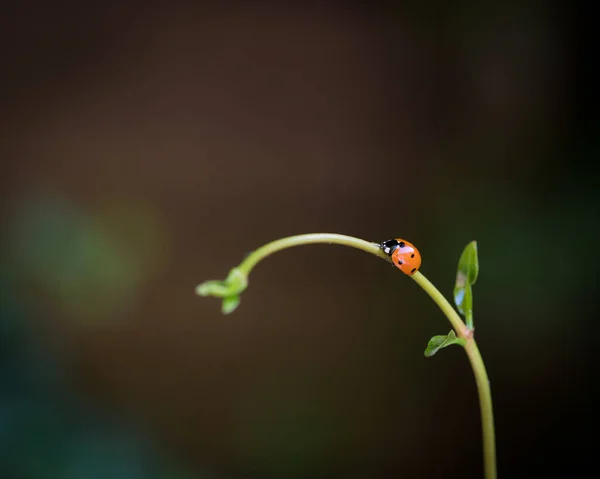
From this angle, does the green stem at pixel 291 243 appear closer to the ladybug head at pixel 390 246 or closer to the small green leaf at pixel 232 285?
the small green leaf at pixel 232 285

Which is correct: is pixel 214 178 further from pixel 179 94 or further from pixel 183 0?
pixel 183 0

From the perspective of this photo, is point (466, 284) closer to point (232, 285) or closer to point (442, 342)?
point (442, 342)

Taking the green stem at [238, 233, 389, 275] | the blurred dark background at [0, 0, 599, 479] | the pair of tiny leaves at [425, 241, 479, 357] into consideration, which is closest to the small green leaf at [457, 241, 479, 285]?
the pair of tiny leaves at [425, 241, 479, 357]

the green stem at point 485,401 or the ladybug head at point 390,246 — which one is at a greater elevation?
the ladybug head at point 390,246

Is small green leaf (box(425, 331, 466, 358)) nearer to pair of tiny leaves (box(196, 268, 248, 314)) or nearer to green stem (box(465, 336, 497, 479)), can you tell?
→ green stem (box(465, 336, 497, 479))

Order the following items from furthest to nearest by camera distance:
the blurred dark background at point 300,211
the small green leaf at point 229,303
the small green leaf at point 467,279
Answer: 1. the blurred dark background at point 300,211
2. the small green leaf at point 467,279
3. the small green leaf at point 229,303

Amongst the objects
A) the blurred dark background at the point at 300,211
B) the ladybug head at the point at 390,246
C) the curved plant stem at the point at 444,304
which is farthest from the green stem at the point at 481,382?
the blurred dark background at the point at 300,211

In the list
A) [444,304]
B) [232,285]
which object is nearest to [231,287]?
[232,285]
